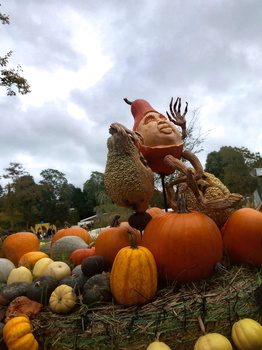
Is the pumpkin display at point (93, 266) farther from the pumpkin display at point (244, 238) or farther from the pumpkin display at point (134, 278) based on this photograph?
the pumpkin display at point (244, 238)

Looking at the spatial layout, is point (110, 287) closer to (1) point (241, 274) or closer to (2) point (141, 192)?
(2) point (141, 192)

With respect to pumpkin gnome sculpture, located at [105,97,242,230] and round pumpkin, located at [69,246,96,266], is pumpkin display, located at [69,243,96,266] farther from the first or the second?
pumpkin gnome sculpture, located at [105,97,242,230]

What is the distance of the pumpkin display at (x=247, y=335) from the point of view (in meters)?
1.29

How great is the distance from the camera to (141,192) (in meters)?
1.80

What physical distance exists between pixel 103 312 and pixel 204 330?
0.49 m

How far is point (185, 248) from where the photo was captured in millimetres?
1680

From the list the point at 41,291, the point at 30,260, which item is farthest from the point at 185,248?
the point at 30,260

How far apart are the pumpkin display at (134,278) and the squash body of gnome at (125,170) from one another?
36 cm

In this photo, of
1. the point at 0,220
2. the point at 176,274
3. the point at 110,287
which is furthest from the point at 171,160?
the point at 0,220

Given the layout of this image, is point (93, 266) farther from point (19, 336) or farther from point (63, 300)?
point (19, 336)

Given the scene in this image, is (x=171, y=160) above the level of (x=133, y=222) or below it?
above

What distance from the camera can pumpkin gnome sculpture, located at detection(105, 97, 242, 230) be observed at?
5.78ft

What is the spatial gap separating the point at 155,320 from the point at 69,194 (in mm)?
36554

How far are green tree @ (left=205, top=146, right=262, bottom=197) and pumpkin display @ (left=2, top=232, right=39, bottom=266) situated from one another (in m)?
18.4
